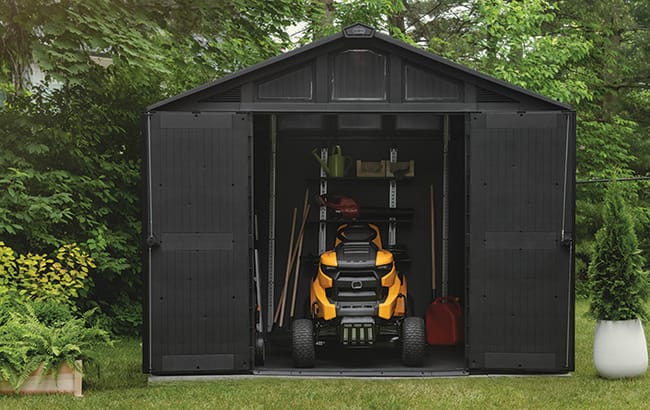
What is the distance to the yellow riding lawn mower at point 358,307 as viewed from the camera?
715 cm

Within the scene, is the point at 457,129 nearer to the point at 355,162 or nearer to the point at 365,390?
the point at 355,162

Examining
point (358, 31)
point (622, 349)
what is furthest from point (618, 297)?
point (358, 31)

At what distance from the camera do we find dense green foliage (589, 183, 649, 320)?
22.3 feet

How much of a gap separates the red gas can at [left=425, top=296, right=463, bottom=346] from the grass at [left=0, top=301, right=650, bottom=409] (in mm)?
1433

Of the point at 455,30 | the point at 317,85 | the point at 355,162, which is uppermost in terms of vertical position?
the point at 455,30

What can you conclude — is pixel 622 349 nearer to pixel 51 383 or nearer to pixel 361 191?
pixel 361 191

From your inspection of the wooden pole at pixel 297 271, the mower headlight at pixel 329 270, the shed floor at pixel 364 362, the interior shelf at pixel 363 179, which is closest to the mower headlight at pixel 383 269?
the mower headlight at pixel 329 270

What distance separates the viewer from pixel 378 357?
7.79 m

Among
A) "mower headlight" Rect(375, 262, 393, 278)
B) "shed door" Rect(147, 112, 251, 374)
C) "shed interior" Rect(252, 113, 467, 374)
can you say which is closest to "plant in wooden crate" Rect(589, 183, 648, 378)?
"mower headlight" Rect(375, 262, 393, 278)

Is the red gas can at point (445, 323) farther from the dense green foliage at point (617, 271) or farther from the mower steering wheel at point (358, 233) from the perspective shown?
the dense green foliage at point (617, 271)

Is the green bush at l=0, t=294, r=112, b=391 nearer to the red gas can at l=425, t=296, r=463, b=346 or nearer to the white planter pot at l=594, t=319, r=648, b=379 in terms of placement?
the red gas can at l=425, t=296, r=463, b=346

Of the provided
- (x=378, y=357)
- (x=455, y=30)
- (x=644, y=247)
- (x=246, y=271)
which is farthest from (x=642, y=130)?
(x=246, y=271)

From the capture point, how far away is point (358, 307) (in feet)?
24.0

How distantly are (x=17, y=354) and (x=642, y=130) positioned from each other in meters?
13.4
